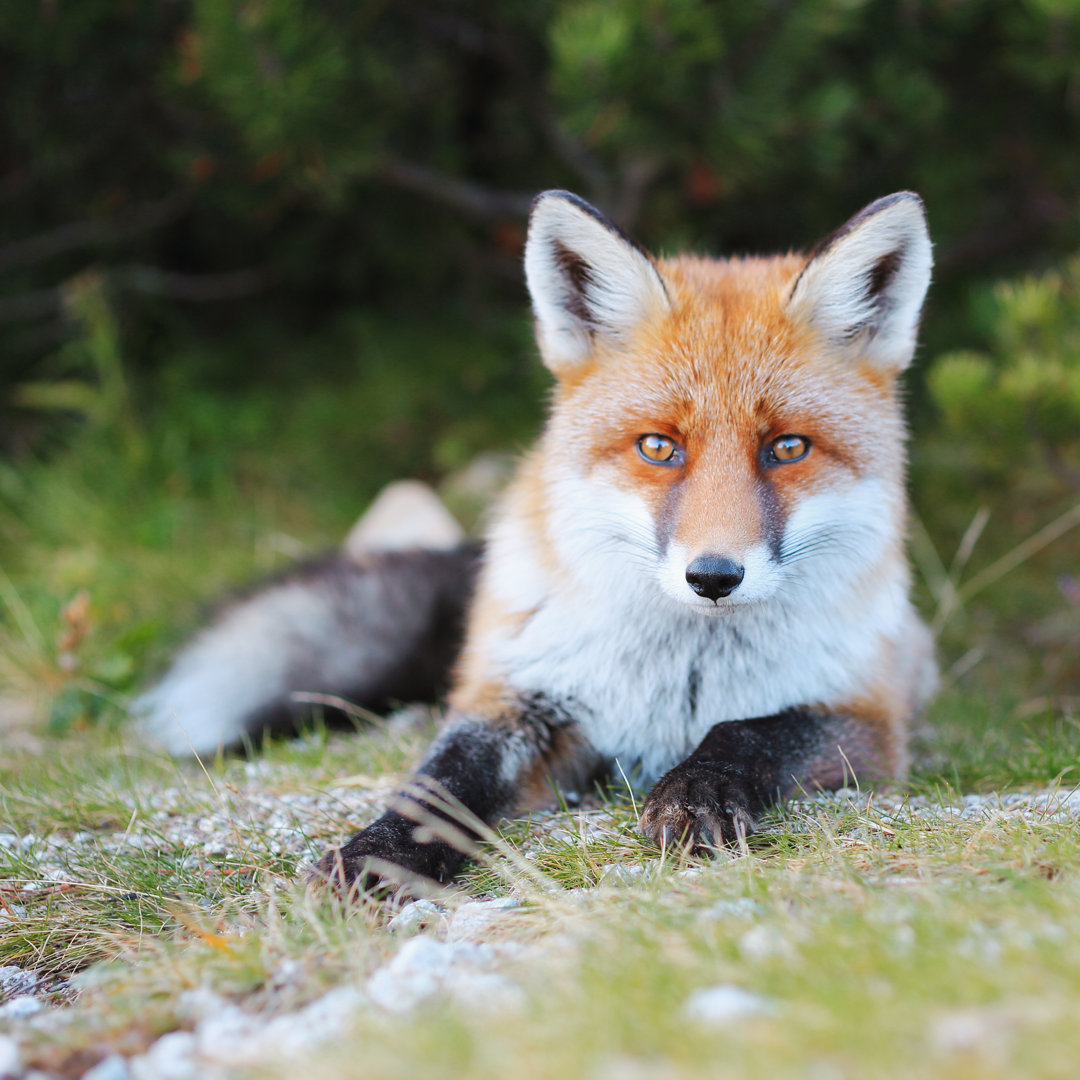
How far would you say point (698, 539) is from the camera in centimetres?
202

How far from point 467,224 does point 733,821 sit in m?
4.39

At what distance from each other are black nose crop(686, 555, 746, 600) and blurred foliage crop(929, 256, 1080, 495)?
2.00 m

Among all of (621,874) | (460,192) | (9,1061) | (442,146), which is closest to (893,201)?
(621,874)

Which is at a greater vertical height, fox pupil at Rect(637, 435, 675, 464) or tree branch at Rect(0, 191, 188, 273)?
tree branch at Rect(0, 191, 188, 273)

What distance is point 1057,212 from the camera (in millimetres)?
4703

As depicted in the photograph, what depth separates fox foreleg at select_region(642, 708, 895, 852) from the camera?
77.2 inches

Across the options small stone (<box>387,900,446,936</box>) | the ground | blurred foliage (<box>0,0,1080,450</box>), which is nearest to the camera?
the ground

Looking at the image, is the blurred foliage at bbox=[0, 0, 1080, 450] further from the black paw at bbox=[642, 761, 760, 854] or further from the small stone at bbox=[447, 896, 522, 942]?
the small stone at bbox=[447, 896, 522, 942]

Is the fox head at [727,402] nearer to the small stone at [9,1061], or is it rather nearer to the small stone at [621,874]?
the small stone at [621,874]

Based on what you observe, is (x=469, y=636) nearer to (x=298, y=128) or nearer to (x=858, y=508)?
(x=858, y=508)

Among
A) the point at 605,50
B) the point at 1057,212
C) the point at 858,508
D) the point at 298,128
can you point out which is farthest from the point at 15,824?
the point at 1057,212

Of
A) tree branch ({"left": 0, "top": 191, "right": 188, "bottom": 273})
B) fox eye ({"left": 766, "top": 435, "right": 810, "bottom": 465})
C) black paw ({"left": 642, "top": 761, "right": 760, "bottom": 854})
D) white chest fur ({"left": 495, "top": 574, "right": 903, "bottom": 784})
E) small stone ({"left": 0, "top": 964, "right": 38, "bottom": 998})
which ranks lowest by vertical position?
small stone ({"left": 0, "top": 964, "right": 38, "bottom": 998})

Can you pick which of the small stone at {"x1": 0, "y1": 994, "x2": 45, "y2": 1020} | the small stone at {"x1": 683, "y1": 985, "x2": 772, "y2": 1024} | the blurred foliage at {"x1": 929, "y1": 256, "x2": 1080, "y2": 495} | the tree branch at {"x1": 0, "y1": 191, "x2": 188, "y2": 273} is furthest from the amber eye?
the tree branch at {"x1": 0, "y1": 191, "x2": 188, "y2": 273}

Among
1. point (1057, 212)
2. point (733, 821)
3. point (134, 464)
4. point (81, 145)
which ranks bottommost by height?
point (733, 821)
